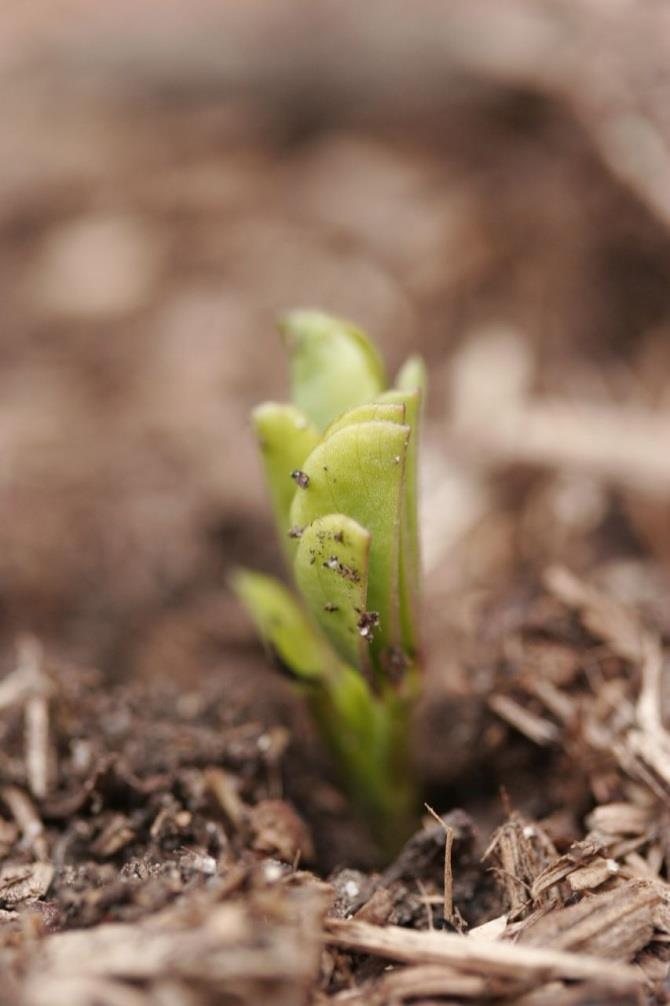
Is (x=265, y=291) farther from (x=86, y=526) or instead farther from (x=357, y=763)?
(x=357, y=763)

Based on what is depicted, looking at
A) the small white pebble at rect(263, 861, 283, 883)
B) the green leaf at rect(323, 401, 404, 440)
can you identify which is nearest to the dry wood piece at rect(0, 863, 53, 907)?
the small white pebble at rect(263, 861, 283, 883)

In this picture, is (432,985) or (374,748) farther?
(374,748)

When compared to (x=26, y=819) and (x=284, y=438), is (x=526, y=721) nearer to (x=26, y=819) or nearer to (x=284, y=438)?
(x=284, y=438)

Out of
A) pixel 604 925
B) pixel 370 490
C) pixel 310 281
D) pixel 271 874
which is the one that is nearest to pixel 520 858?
pixel 604 925

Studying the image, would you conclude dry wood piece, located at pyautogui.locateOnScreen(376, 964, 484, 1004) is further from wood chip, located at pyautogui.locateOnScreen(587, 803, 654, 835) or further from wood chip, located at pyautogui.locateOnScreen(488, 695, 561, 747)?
wood chip, located at pyautogui.locateOnScreen(488, 695, 561, 747)

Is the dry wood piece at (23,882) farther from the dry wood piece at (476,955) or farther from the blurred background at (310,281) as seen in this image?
the blurred background at (310,281)
